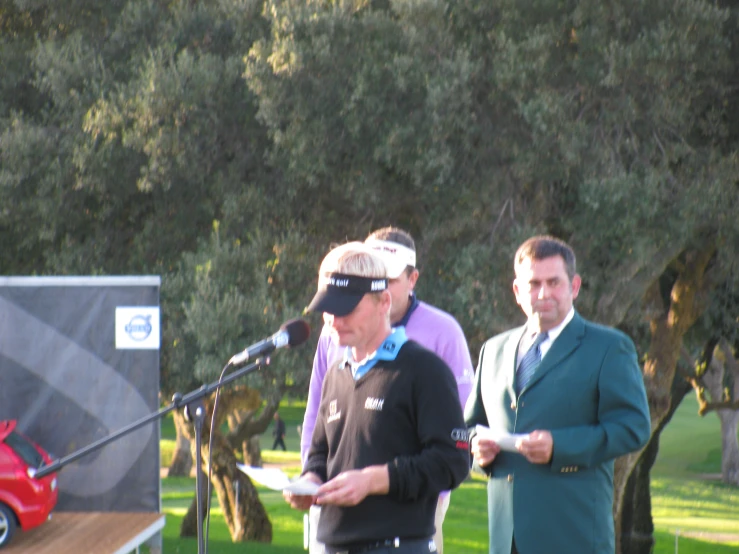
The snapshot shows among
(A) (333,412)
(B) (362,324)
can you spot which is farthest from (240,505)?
(B) (362,324)

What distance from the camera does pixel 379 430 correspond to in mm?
2969

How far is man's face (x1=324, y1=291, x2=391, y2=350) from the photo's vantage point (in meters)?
3.06

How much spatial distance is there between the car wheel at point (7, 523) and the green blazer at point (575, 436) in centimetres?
323

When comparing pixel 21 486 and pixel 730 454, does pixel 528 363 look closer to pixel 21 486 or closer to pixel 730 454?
pixel 21 486

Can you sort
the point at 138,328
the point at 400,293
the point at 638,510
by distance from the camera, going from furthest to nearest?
the point at 638,510 < the point at 138,328 < the point at 400,293

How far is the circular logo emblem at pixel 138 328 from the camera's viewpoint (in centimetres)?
624

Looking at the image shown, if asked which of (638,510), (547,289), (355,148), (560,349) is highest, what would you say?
(355,148)

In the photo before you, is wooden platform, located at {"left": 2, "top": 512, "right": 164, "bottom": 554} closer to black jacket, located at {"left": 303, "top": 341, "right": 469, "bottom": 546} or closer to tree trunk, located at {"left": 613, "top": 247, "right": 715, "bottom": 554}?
black jacket, located at {"left": 303, "top": 341, "right": 469, "bottom": 546}

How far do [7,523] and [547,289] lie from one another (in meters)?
3.65

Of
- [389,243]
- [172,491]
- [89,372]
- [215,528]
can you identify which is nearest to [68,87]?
[89,372]

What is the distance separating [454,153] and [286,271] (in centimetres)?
201

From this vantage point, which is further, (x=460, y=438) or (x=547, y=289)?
(x=547, y=289)

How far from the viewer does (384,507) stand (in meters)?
2.97

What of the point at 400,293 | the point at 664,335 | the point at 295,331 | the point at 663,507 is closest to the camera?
the point at 295,331
